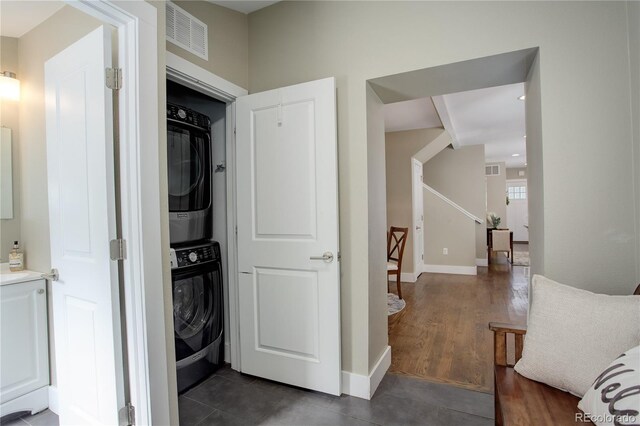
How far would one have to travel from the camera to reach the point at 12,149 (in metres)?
2.13

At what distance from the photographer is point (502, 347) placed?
4.83 feet

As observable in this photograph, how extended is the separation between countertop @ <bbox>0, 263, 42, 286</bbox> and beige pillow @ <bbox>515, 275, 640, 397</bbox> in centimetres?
264

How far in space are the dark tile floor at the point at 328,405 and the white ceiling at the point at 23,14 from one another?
2.57 metres

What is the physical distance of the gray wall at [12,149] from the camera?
211cm

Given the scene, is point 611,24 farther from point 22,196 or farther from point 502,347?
point 22,196

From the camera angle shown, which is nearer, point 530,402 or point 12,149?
point 530,402

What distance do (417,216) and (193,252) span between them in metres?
4.11

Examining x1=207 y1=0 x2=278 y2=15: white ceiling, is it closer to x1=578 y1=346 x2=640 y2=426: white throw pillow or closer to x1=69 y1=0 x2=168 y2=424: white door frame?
x1=69 y1=0 x2=168 y2=424: white door frame

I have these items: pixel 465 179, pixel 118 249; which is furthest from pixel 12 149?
pixel 465 179

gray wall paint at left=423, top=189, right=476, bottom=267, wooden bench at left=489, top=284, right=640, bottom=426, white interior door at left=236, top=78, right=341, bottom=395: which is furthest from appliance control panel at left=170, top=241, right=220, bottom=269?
gray wall paint at left=423, top=189, right=476, bottom=267

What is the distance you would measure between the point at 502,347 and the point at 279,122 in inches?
70.4

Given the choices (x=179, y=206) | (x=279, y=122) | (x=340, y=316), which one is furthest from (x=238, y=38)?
(x=340, y=316)

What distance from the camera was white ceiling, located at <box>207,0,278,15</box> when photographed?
213 centimetres

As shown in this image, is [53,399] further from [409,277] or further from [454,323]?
[409,277]
